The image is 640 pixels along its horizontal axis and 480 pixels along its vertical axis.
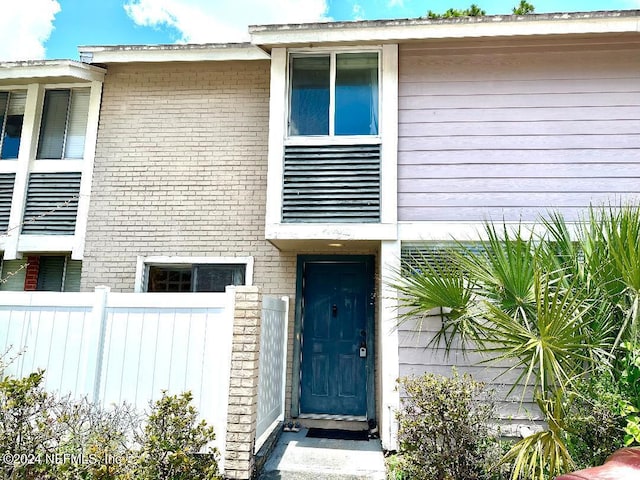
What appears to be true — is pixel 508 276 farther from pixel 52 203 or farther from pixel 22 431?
pixel 52 203

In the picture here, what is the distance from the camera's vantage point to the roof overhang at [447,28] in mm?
5516

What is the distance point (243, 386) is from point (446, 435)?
193 cm

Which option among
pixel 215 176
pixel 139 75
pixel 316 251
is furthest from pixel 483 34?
pixel 139 75

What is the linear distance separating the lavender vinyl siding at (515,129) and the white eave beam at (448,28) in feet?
0.77

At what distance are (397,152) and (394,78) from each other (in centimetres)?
103

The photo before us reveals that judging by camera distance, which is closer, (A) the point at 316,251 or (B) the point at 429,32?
(B) the point at 429,32

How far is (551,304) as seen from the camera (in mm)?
3570

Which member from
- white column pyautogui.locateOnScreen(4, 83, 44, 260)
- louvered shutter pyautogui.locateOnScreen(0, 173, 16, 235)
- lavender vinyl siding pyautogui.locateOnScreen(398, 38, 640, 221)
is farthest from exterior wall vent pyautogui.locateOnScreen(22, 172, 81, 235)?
lavender vinyl siding pyautogui.locateOnScreen(398, 38, 640, 221)

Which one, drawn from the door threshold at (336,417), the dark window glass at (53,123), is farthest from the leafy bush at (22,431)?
the dark window glass at (53,123)

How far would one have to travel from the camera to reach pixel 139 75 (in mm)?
6926

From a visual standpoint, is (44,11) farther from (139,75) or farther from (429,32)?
(429,32)

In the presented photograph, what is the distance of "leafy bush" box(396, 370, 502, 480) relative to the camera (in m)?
3.90

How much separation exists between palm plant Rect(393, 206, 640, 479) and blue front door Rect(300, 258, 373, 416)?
1807 millimetres

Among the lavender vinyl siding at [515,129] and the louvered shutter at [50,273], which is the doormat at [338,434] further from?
the louvered shutter at [50,273]
